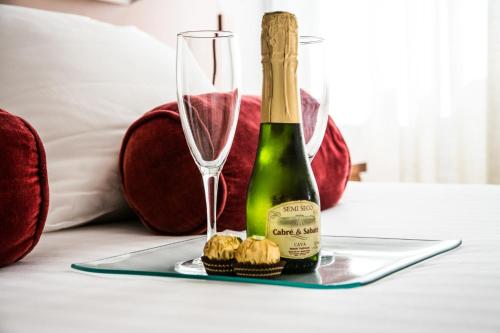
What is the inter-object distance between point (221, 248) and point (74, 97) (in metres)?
0.52

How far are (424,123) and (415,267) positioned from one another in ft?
7.39

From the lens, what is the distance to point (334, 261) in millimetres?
712

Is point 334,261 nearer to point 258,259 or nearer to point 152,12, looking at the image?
point 258,259

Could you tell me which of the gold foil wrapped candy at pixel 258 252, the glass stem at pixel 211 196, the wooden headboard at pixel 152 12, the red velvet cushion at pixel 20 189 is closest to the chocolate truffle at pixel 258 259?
the gold foil wrapped candy at pixel 258 252

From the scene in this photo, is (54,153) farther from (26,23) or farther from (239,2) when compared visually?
(239,2)

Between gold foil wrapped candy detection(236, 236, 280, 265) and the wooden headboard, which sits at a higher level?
the wooden headboard

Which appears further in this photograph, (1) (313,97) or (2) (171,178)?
(2) (171,178)

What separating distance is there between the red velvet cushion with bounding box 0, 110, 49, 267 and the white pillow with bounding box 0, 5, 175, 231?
22 cm

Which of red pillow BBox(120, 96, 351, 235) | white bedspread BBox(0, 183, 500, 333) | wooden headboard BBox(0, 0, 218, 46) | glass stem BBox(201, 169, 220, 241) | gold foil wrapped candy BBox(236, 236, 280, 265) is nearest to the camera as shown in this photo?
white bedspread BBox(0, 183, 500, 333)

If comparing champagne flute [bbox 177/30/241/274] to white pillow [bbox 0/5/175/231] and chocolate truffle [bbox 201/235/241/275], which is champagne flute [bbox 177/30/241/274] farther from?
white pillow [bbox 0/5/175/231]

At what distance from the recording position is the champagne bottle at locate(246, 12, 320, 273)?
0.65 metres

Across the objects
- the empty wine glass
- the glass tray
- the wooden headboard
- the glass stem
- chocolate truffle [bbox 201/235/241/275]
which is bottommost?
the glass tray

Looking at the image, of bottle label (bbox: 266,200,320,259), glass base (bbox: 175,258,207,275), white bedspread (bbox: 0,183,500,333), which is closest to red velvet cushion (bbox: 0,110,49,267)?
white bedspread (bbox: 0,183,500,333)

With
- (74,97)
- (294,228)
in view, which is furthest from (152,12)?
(294,228)
